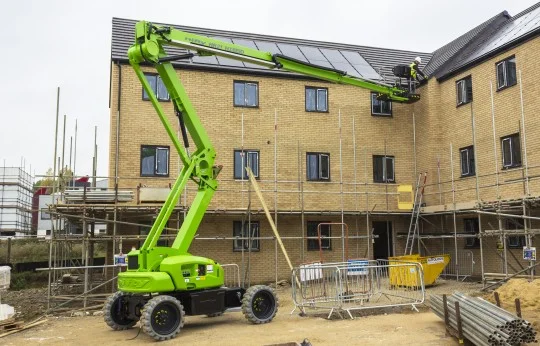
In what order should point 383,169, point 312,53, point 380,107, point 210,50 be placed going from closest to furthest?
point 210,50, point 383,169, point 380,107, point 312,53

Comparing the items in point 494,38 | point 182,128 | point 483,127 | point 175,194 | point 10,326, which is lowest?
point 10,326

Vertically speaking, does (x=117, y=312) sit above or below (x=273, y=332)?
above

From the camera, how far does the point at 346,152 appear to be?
19.3m

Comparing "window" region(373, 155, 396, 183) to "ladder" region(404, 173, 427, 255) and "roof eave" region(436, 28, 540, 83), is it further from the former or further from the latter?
"roof eave" region(436, 28, 540, 83)

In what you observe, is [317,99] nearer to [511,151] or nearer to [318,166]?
[318,166]

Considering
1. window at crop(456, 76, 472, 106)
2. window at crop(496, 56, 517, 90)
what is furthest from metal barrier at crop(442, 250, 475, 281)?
window at crop(496, 56, 517, 90)

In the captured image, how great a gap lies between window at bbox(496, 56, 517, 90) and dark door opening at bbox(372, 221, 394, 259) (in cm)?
638

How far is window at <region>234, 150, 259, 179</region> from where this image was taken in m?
18.0

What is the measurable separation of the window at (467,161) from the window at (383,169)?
8.59 ft

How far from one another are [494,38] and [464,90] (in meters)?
2.61

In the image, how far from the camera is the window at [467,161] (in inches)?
699

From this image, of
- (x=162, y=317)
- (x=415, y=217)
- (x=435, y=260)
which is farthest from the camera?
(x=415, y=217)

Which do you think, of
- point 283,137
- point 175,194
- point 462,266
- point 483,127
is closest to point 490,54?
point 483,127

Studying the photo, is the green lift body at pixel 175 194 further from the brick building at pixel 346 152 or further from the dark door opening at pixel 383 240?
the dark door opening at pixel 383 240
